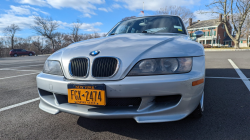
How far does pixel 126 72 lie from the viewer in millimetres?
1526

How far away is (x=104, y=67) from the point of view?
61.9 inches

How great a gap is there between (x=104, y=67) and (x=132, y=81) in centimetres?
31

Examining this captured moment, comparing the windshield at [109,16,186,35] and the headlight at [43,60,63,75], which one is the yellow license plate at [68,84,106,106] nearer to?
the headlight at [43,60,63,75]

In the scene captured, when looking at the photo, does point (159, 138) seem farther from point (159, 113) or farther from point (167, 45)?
point (167, 45)

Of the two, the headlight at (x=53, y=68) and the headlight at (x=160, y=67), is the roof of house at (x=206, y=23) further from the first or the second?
the headlight at (x=53, y=68)

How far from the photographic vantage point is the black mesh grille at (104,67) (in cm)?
155

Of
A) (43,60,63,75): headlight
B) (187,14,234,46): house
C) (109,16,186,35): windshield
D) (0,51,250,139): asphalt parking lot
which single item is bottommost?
(0,51,250,139): asphalt parking lot

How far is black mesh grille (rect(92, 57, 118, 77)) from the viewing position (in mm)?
1555

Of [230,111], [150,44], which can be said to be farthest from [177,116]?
[230,111]

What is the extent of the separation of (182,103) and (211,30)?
5397 cm

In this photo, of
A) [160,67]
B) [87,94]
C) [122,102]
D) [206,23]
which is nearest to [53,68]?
[87,94]

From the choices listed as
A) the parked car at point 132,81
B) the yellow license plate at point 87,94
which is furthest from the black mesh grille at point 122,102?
the yellow license plate at point 87,94

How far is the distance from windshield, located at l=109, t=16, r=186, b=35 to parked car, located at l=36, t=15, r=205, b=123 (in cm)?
108

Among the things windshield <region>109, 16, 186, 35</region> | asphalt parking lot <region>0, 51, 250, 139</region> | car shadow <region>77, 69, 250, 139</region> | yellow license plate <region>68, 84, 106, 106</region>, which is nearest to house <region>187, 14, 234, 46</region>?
windshield <region>109, 16, 186, 35</region>
